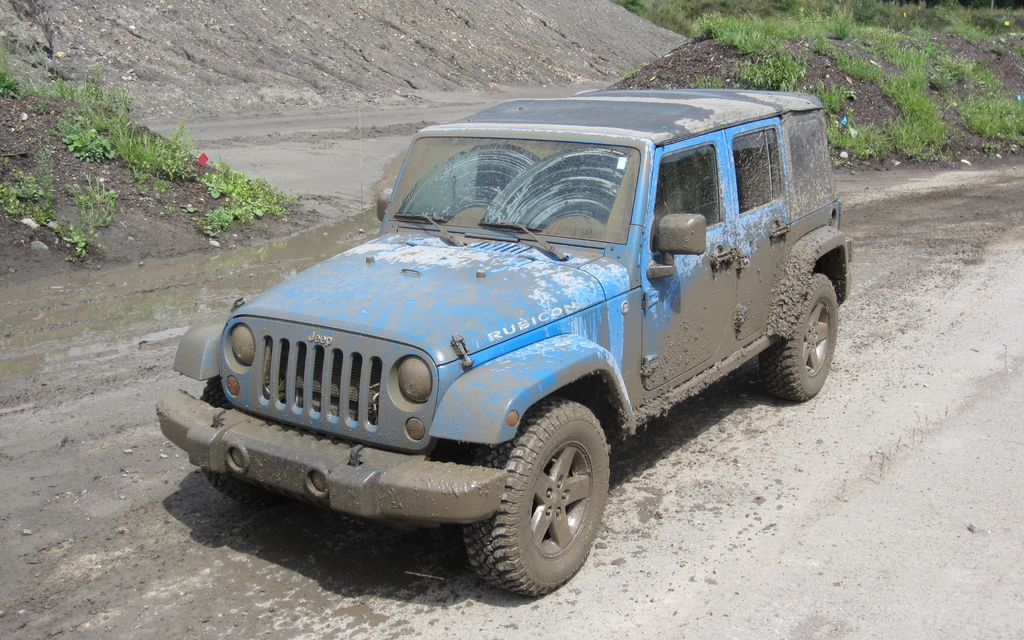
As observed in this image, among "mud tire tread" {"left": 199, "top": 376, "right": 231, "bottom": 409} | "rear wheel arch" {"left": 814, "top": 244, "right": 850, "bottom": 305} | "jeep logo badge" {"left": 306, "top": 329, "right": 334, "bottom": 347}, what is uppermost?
"jeep logo badge" {"left": 306, "top": 329, "right": 334, "bottom": 347}

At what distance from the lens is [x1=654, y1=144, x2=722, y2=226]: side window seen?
5.17 meters

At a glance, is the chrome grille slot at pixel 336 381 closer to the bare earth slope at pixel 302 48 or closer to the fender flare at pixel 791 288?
the fender flare at pixel 791 288

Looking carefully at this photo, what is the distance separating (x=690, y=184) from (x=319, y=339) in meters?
2.23

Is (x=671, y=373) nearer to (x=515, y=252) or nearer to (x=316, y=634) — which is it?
(x=515, y=252)

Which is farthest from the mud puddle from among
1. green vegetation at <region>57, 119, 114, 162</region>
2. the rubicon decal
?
the rubicon decal

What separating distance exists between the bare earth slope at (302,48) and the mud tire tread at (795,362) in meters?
16.1

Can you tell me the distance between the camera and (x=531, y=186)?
522cm

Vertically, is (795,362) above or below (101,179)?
below

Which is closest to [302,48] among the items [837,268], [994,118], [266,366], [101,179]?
[101,179]

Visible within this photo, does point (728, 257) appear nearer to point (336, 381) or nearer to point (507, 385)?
point (507, 385)

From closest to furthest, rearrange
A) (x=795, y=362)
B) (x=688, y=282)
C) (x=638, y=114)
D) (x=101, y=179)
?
(x=688, y=282), (x=638, y=114), (x=795, y=362), (x=101, y=179)

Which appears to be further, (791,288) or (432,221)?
(791,288)

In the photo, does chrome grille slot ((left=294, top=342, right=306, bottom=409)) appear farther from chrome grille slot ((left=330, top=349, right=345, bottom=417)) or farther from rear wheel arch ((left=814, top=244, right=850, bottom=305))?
rear wheel arch ((left=814, top=244, right=850, bottom=305))

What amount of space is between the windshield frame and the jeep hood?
0.41ft
